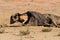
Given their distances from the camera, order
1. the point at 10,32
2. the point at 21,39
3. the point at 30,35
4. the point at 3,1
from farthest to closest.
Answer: the point at 3,1, the point at 10,32, the point at 30,35, the point at 21,39

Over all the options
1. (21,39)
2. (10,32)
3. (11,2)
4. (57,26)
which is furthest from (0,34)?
(11,2)

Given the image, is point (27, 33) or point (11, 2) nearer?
point (27, 33)

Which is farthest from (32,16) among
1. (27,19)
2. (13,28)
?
(13,28)

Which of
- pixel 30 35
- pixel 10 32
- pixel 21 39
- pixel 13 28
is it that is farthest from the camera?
pixel 13 28

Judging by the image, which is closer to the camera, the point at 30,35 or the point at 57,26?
the point at 30,35

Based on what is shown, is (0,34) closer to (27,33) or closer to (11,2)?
(27,33)

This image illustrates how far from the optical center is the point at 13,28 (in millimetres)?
16172

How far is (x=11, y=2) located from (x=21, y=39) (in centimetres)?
2284

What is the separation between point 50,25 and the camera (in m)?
16.9

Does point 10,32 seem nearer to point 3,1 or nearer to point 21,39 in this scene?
point 21,39

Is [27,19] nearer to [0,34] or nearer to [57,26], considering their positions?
[57,26]

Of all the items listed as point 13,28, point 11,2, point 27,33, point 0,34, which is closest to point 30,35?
point 27,33

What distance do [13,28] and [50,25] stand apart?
2.24m

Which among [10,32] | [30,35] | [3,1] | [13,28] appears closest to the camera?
[30,35]
